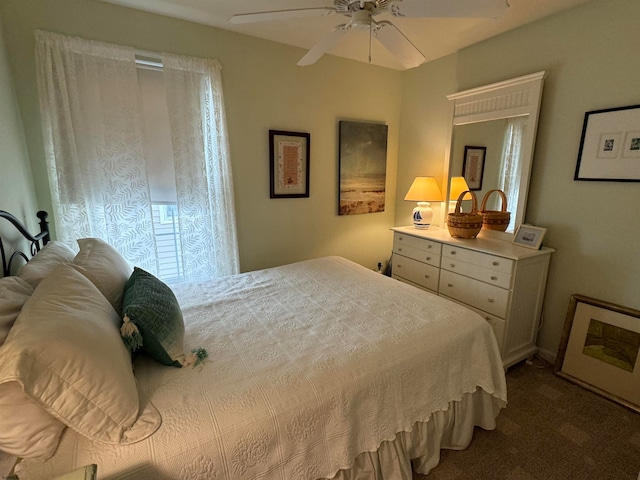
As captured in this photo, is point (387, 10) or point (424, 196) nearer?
point (387, 10)

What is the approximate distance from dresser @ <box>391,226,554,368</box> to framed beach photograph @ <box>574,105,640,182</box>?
0.60 metres

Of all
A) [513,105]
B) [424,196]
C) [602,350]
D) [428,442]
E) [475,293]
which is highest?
[513,105]

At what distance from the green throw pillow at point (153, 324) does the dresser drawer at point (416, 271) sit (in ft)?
6.89

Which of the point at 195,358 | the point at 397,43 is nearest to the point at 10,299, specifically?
the point at 195,358

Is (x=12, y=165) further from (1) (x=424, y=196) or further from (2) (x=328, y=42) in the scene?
(1) (x=424, y=196)

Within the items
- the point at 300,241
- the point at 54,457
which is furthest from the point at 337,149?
the point at 54,457

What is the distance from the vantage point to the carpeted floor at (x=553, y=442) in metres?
1.55

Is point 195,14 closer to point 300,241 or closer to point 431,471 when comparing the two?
point 300,241

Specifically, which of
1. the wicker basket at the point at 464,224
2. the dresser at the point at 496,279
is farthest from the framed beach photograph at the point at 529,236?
the wicker basket at the point at 464,224

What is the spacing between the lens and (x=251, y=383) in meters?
1.17

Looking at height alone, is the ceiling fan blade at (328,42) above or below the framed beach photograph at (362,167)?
above

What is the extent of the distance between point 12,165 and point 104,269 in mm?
1025

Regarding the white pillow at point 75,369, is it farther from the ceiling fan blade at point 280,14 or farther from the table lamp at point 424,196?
the table lamp at point 424,196

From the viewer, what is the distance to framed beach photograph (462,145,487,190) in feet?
8.95
